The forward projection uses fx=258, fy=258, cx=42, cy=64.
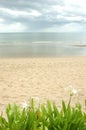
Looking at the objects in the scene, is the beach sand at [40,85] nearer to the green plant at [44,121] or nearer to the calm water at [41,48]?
the green plant at [44,121]

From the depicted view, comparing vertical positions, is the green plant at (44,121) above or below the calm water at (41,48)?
above

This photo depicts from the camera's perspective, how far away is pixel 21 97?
7043 mm

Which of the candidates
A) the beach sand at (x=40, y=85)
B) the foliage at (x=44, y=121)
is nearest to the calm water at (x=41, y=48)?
the beach sand at (x=40, y=85)

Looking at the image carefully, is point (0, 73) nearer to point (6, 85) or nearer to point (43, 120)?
point (6, 85)

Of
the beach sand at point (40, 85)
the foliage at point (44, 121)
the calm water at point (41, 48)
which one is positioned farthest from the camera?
the calm water at point (41, 48)

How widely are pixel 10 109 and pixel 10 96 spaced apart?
160 inches

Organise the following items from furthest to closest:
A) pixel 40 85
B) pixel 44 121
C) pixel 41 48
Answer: pixel 41 48 → pixel 40 85 → pixel 44 121

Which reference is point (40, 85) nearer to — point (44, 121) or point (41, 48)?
point (44, 121)

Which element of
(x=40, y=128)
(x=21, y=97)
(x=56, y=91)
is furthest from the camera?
(x=56, y=91)

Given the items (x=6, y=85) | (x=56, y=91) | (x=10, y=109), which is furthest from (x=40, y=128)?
(x=6, y=85)

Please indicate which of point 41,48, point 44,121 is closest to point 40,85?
point 44,121

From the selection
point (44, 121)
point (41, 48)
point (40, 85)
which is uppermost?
point (44, 121)

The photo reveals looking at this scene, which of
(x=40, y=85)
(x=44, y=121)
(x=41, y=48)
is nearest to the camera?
(x=44, y=121)

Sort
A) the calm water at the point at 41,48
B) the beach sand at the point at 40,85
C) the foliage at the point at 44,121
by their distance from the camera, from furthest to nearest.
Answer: the calm water at the point at 41,48, the beach sand at the point at 40,85, the foliage at the point at 44,121
